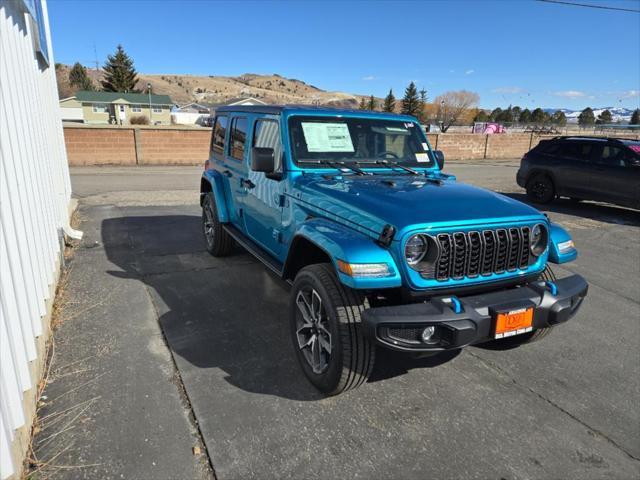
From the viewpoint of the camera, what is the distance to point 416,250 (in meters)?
2.74

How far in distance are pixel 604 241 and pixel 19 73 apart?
28.5ft

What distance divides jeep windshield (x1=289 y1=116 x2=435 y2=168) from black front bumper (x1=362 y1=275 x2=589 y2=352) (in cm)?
177

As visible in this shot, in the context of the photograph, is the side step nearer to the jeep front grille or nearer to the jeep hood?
the jeep hood

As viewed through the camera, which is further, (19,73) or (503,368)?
(19,73)

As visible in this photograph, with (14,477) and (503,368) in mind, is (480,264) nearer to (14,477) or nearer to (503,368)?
(503,368)

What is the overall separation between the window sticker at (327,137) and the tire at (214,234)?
2.08 metres

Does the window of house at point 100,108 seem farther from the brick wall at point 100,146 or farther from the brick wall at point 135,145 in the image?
the brick wall at point 100,146

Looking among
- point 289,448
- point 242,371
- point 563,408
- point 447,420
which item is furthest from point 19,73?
point 563,408

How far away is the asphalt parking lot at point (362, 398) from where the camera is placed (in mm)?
2473

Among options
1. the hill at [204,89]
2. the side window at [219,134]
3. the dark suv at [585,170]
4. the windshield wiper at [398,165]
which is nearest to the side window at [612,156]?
the dark suv at [585,170]

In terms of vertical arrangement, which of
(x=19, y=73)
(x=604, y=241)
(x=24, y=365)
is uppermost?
(x=19, y=73)

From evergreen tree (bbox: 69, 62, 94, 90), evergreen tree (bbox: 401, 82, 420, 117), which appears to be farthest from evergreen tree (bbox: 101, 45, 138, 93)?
evergreen tree (bbox: 401, 82, 420, 117)

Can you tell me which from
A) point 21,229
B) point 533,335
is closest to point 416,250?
point 533,335

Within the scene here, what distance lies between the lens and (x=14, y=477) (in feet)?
6.83
